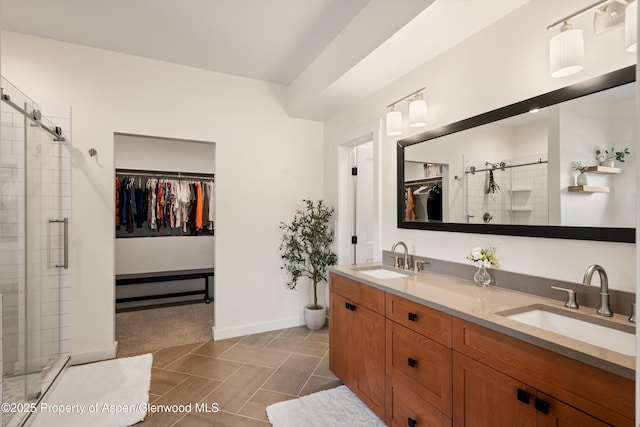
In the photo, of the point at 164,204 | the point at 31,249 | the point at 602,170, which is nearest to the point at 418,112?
the point at 602,170

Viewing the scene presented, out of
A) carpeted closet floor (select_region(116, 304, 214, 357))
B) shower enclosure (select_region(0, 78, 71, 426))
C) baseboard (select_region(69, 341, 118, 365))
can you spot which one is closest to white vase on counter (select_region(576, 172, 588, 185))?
shower enclosure (select_region(0, 78, 71, 426))

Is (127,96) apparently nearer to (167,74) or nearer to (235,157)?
(167,74)

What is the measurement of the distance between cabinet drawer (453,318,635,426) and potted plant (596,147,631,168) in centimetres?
92

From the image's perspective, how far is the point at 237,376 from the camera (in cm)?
261

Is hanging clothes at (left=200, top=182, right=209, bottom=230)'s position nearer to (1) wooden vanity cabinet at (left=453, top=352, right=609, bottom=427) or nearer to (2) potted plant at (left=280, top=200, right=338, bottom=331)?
(2) potted plant at (left=280, top=200, right=338, bottom=331)

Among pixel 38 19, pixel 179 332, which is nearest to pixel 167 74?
pixel 38 19

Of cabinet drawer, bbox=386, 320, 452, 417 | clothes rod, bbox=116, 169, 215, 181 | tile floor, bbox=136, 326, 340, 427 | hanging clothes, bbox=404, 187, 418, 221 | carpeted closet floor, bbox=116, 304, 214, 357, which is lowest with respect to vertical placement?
tile floor, bbox=136, 326, 340, 427

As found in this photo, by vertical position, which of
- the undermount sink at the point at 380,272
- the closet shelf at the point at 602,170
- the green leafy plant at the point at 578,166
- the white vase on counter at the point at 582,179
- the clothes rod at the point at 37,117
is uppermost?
the clothes rod at the point at 37,117

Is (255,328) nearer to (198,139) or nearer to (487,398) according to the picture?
(198,139)

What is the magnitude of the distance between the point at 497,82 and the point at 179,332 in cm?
394

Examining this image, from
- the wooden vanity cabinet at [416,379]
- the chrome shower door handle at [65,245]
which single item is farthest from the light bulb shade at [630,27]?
the chrome shower door handle at [65,245]

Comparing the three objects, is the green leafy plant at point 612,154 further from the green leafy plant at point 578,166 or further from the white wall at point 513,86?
the white wall at point 513,86

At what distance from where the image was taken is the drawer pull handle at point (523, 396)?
1.11 metres

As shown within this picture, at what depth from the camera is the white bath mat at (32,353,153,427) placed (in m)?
2.03
